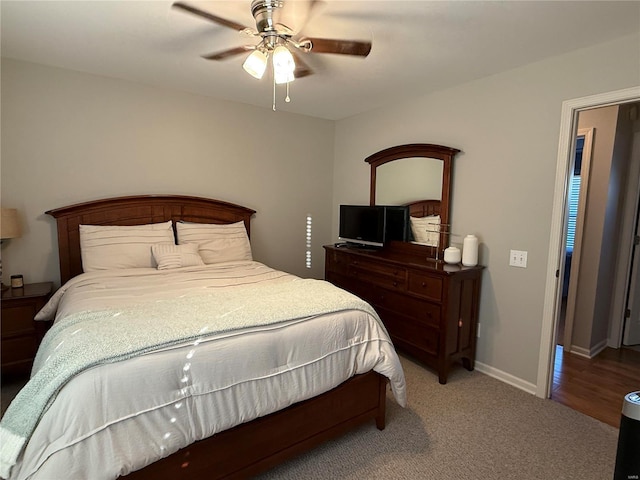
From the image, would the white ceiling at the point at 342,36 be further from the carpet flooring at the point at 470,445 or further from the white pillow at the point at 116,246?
the carpet flooring at the point at 470,445

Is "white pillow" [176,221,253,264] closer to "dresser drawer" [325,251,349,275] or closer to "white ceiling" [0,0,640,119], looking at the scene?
"dresser drawer" [325,251,349,275]

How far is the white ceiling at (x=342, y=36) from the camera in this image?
1.84m

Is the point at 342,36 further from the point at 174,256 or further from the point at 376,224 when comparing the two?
the point at 174,256

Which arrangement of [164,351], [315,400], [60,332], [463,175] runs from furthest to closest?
[463,175], [315,400], [60,332], [164,351]

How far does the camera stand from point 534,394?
2.58 m

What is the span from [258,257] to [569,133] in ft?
10.1

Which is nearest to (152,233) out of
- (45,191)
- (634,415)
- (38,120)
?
(45,191)

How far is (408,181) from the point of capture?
3.42 meters

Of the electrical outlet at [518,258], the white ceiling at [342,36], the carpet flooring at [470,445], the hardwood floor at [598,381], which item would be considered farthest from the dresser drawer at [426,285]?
the white ceiling at [342,36]

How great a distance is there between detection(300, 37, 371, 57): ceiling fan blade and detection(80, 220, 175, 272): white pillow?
82.4 inches

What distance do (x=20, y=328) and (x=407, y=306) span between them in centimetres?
295

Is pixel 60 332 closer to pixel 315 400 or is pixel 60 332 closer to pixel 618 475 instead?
pixel 315 400

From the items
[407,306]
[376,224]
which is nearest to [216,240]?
[376,224]

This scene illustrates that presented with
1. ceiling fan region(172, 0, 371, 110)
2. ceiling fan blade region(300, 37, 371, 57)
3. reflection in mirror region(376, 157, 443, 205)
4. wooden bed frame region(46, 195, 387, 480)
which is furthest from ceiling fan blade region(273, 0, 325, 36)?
wooden bed frame region(46, 195, 387, 480)
